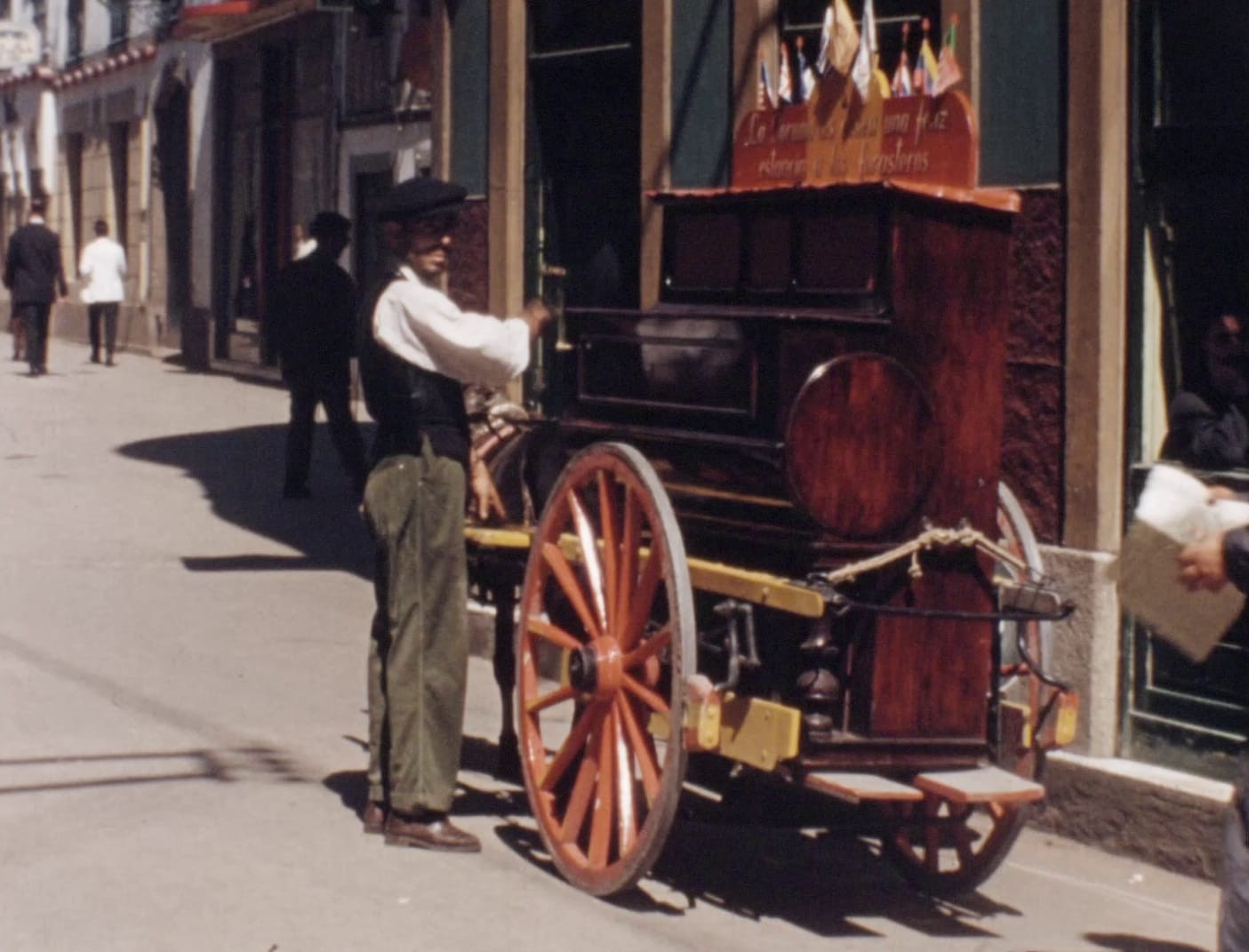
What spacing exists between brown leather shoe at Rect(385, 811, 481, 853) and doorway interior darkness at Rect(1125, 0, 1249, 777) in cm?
211

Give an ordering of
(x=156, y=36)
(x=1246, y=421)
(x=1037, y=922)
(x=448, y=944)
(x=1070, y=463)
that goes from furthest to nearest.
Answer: (x=156, y=36) → (x=1070, y=463) → (x=1246, y=421) → (x=1037, y=922) → (x=448, y=944)

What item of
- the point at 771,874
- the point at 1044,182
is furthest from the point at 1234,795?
the point at 1044,182

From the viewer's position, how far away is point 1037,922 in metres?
6.41

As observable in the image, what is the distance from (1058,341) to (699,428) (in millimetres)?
1888

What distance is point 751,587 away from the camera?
587 centimetres

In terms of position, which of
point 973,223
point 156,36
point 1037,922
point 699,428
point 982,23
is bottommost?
point 1037,922

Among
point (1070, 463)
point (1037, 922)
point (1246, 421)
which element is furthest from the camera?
point (1070, 463)

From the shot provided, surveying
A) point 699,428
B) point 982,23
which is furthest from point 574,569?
point 982,23

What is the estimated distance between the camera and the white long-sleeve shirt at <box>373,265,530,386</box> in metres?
6.72

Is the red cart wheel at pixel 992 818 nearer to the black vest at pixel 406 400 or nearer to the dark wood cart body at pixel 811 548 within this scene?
the dark wood cart body at pixel 811 548

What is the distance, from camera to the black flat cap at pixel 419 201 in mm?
6984

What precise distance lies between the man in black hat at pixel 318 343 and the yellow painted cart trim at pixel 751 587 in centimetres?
874

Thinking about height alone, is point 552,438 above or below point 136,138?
below

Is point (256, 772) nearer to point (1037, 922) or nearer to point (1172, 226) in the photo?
point (1037, 922)
